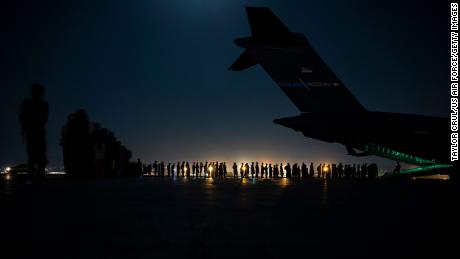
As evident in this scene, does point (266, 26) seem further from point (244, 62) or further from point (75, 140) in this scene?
point (75, 140)

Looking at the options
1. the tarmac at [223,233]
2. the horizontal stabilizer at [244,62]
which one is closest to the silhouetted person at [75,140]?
the horizontal stabilizer at [244,62]

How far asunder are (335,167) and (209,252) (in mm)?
28883

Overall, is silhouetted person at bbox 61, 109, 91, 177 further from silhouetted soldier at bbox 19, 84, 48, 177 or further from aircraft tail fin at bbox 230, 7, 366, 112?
aircraft tail fin at bbox 230, 7, 366, 112

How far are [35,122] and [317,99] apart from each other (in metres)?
9.42

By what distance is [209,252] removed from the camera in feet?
8.90

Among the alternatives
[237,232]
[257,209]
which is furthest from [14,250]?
[257,209]

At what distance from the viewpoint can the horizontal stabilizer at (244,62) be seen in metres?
13.3

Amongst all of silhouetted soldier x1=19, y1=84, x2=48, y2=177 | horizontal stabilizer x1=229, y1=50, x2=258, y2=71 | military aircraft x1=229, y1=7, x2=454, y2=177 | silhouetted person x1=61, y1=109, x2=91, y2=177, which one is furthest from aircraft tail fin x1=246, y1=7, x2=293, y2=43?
silhouetted person x1=61, y1=109, x2=91, y2=177

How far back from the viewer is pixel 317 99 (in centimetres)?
1390

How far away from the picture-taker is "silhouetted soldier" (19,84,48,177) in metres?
10.5

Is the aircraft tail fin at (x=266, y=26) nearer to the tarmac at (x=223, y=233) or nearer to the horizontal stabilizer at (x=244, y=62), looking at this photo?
the horizontal stabilizer at (x=244, y=62)

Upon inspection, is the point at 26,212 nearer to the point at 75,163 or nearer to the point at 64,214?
the point at 64,214

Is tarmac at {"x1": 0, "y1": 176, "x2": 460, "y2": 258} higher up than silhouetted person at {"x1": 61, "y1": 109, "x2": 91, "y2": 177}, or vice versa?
silhouetted person at {"x1": 61, "y1": 109, "x2": 91, "y2": 177}

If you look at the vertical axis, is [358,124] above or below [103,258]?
above
